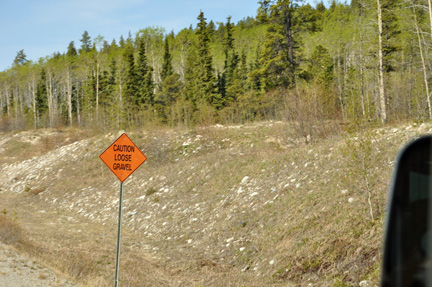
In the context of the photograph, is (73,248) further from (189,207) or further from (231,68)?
(231,68)

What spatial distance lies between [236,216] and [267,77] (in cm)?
1932

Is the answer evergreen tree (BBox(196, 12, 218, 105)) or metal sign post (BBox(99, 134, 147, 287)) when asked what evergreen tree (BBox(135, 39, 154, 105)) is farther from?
metal sign post (BBox(99, 134, 147, 287))

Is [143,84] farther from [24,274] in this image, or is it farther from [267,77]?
[24,274]

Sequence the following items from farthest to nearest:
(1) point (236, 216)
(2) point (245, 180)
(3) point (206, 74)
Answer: (3) point (206, 74) → (2) point (245, 180) → (1) point (236, 216)

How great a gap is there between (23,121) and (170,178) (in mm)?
61348

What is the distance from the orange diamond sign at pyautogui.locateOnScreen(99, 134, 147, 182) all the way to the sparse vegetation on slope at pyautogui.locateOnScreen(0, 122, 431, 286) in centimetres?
255

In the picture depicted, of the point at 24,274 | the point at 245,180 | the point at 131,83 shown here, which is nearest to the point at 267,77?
the point at 245,180

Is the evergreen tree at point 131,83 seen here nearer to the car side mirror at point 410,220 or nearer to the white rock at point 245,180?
the white rock at point 245,180

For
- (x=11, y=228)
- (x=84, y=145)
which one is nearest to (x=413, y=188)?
(x=11, y=228)

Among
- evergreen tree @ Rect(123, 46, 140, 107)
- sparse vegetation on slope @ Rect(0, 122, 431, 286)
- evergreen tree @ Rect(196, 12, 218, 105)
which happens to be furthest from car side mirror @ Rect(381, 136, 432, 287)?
evergreen tree @ Rect(123, 46, 140, 107)

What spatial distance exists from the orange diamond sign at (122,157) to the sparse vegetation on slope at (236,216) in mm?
2547

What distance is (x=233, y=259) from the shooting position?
→ 1033cm

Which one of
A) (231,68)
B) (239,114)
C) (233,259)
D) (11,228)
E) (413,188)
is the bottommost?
(233,259)

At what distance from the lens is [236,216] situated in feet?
41.7
